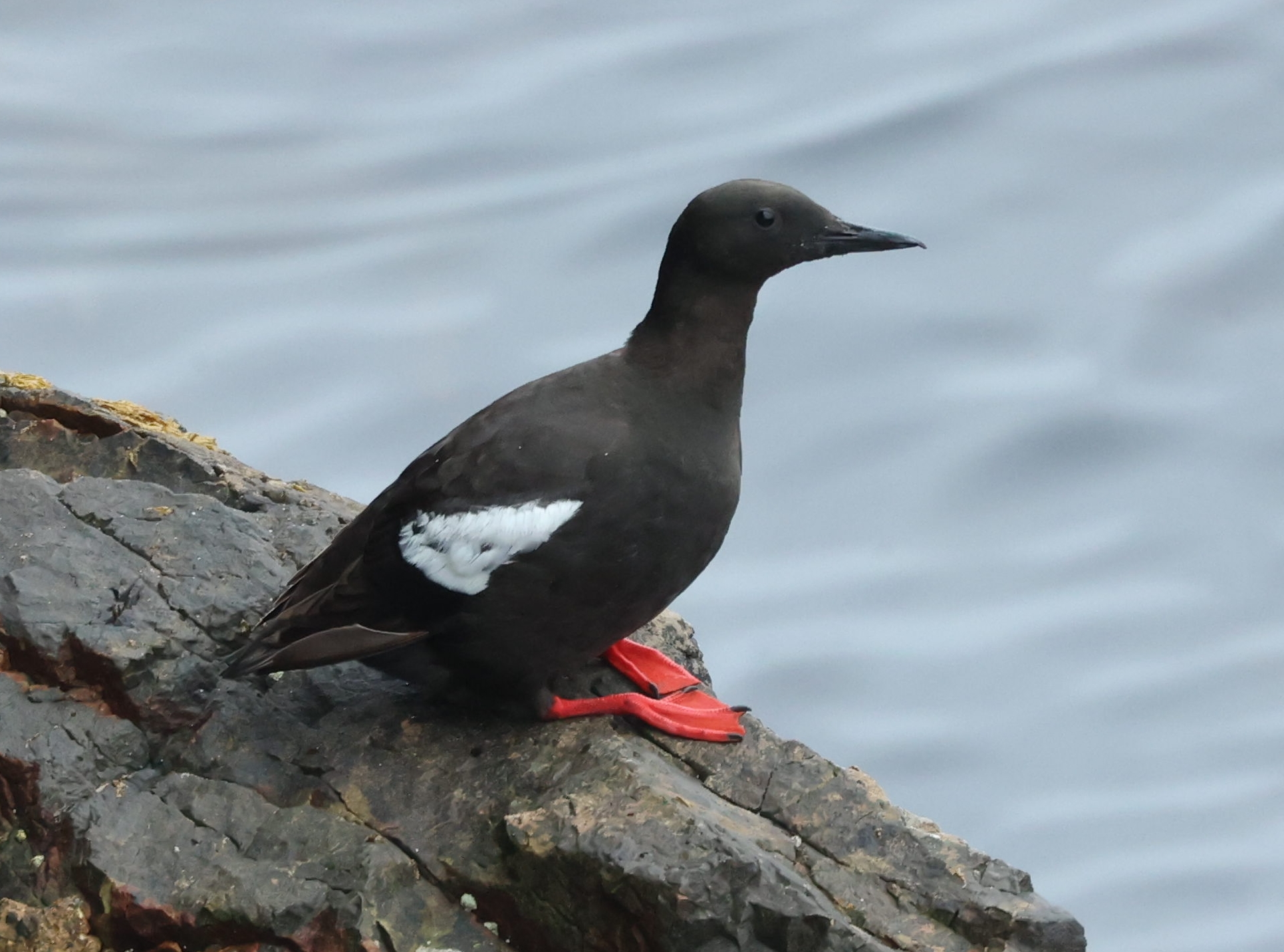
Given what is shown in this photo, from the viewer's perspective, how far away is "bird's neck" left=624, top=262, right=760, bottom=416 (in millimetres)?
4176

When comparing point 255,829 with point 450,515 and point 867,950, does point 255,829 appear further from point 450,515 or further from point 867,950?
point 867,950

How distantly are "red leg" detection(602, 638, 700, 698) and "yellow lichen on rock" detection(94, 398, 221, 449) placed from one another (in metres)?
1.54

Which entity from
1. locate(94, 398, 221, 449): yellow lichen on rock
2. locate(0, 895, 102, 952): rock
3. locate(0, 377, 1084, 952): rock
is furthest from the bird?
locate(94, 398, 221, 449): yellow lichen on rock

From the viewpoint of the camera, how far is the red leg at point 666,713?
13.5ft

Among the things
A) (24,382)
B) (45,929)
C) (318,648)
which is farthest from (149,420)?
(45,929)

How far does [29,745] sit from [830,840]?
1832 millimetres

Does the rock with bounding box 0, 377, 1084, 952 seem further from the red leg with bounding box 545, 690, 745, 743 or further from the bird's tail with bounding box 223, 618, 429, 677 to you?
the bird's tail with bounding box 223, 618, 429, 677

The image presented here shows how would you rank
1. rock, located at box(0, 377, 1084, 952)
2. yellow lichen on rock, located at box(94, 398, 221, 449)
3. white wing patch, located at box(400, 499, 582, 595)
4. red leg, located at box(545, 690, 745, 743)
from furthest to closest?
yellow lichen on rock, located at box(94, 398, 221, 449), red leg, located at box(545, 690, 745, 743), white wing patch, located at box(400, 499, 582, 595), rock, located at box(0, 377, 1084, 952)

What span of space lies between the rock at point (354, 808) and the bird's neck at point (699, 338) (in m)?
0.82

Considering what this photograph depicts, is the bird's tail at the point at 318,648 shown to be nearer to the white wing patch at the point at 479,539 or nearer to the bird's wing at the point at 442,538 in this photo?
the bird's wing at the point at 442,538

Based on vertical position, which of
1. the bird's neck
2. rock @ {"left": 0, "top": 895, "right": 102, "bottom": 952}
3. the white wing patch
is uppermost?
the bird's neck

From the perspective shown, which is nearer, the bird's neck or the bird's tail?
the bird's tail

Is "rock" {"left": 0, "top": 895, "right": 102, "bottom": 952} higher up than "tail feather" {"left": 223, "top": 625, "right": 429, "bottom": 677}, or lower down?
lower down

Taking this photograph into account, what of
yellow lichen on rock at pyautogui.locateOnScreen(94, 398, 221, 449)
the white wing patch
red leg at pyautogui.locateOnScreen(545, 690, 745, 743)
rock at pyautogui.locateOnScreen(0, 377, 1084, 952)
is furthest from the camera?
yellow lichen on rock at pyautogui.locateOnScreen(94, 398, 221, 449)
